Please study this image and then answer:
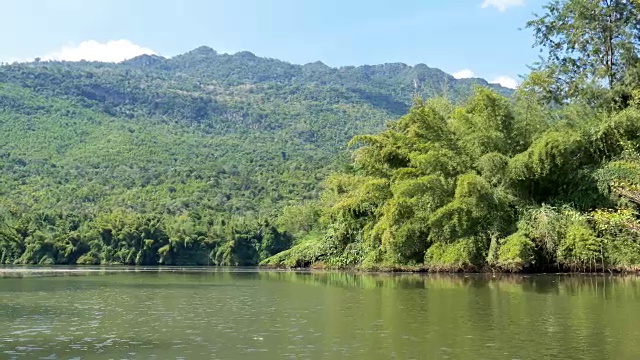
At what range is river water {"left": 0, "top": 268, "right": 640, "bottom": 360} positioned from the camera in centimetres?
1227

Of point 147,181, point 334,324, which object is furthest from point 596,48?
point 147,181

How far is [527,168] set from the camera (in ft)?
116

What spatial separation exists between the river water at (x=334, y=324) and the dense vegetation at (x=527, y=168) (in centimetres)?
850

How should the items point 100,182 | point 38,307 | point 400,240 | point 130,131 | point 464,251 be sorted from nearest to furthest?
point 38,307 < point 464,251 < point 400,240 < point 100,182 < point 130,131

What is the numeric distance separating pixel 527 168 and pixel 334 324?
2236 centimetres

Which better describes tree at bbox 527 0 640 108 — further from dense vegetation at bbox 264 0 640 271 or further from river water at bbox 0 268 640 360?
river water at bbox 0 268 640 360

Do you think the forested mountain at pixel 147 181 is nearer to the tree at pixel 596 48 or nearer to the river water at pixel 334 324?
the tree at pixel 596 48

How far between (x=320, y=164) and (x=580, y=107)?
9417 cm

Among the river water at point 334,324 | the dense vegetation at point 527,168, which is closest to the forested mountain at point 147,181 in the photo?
the dense vegetation at point 527,168

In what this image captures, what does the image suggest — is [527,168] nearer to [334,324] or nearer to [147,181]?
[334,324]

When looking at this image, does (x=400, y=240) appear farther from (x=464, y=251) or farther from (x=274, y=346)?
(x=274, y=346)

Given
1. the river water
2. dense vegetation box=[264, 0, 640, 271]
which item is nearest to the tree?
dense vegetation box=[264, 0, 640, 271]

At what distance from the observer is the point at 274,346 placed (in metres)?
13.0

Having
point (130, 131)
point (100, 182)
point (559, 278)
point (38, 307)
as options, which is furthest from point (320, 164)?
point (38, 307)
